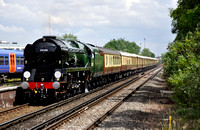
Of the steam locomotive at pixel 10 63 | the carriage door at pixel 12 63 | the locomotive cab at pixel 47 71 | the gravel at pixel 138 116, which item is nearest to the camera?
the gravel at pixel 138 116

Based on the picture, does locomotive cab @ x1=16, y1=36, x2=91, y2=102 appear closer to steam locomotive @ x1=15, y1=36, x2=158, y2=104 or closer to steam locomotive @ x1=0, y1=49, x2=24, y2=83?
steam locomotive @ x1=15, y1=36, x2=158, y2=104

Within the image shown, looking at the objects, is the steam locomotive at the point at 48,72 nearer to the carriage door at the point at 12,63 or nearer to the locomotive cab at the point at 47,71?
the locomotive cab at the point at 47,71

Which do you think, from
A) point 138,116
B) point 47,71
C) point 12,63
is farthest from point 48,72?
point 12,63

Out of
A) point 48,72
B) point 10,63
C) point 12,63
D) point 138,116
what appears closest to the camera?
point 138,116

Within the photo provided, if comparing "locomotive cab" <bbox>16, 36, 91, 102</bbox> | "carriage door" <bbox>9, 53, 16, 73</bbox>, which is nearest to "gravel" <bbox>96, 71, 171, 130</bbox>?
"locomotive cab" <bbox>16, 36, 91, 102</bbox>

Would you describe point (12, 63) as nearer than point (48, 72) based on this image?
No

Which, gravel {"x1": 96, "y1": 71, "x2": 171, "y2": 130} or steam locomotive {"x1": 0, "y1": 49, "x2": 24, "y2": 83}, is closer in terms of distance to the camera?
gravel {"x1": 96, "y1": 71, "x2": 171, "y2": 130}

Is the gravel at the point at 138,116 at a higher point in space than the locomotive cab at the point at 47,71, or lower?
lower

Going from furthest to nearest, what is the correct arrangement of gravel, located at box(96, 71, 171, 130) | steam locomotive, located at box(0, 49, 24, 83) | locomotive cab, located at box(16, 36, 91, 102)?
steam locomotive, located at box(0, 49, 24, 83), locomotive cab, located at box(16, 36, 91, 102), gravel, located at box(96, 71, 171, 130)

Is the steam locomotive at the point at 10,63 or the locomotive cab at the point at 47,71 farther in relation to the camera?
the steam locomotive at the point at 10,63

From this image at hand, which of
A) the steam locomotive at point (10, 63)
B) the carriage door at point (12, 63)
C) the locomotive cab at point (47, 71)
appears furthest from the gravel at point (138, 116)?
the carriage door at point (12, 63)

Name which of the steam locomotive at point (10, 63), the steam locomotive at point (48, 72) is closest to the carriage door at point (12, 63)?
the steam locomotive at point (10, 63)

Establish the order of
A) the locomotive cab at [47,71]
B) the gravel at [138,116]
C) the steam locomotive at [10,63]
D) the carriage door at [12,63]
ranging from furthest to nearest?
the carriage door at [12,63] → the steam locomotive at [10,63] → the locomotive cab at [47,71] → the gravel at [138,116]

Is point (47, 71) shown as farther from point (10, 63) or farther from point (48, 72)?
point (10, 63)
